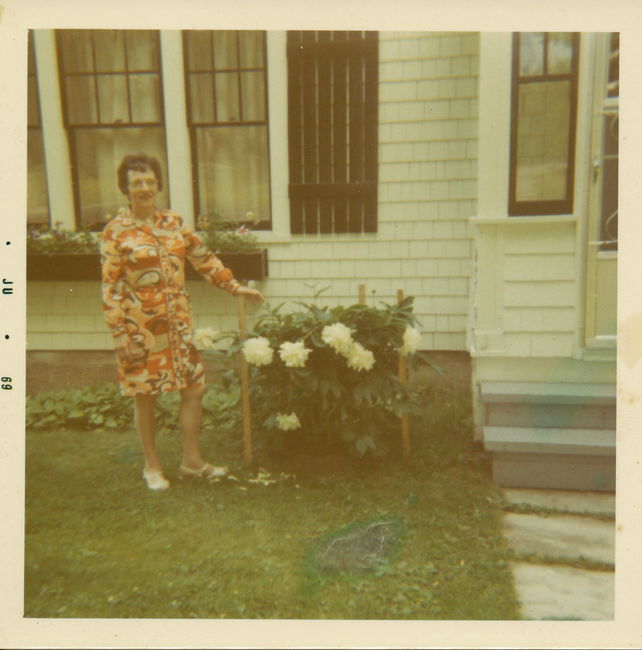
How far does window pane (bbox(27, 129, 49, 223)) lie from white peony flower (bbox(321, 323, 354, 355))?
1839 mm

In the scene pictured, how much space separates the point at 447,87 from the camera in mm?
3078

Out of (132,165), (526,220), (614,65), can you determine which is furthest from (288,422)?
(614,65)

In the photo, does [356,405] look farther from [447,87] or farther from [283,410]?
[447,87]

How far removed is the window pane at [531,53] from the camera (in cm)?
243

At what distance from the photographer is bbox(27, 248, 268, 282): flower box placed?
306 centimetres

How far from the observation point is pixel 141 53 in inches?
123

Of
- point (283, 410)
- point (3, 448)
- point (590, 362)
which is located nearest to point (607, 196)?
point (590, 362)

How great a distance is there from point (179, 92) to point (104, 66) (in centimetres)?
40

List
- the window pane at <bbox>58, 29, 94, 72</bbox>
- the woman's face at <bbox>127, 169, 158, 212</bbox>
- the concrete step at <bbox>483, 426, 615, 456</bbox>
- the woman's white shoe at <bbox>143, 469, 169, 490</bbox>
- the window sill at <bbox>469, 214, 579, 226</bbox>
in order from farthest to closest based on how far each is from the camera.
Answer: the window pane at <bbox>58, 29, 94, 72</bbox>, the window sill at <bbox>469, 214, 579, 226</bbox>, the woman's white shoe at <bbox>143, 469, 169, 490</bbox>, the concrete step at <bbox>483, 426, 615, 456</bbox>, the woman's face at <bbox>127, 169, 158, 212</bbox>

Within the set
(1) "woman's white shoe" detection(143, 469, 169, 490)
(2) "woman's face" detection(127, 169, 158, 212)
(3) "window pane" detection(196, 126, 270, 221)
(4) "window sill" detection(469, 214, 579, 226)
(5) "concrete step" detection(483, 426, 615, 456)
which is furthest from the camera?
(3) "window pane" detection(196, 126, 270, 221)

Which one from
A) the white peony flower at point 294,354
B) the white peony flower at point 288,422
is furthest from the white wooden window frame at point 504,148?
the white peony flower at point 288,422

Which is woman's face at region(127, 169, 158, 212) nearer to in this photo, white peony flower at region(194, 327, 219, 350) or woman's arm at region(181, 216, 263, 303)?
woman's arm at region(181, 216, 263, 303)

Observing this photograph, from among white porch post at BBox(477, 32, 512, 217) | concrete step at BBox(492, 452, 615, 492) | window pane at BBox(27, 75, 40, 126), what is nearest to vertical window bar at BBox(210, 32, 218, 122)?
window pane at BBox(27, 75, 40, 126)

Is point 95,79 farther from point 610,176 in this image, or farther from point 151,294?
point 610,176
